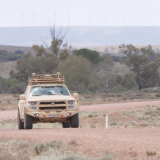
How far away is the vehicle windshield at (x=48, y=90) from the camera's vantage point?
43.8ft

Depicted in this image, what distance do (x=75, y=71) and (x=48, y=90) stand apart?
36695 millimetres

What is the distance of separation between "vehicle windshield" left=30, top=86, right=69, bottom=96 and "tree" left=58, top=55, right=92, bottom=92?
35914 mm

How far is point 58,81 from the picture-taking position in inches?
562

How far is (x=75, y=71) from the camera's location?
5019 cm

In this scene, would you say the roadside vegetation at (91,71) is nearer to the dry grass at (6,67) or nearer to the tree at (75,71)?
the tree at (75,71)

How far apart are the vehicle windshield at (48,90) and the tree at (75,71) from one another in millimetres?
35914

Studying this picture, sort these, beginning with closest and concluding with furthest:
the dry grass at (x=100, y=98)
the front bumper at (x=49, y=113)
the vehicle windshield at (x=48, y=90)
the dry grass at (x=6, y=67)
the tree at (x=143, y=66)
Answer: the front bumper at (x=49, y=113) → the vehicle windshield at (x=48, y=90) → the dry grass at (x=100, y=98) → the tree at (x=143, y=66) → the dry grass at (x=6, y=67)

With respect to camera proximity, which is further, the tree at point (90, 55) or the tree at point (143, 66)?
the tree at point (90, 55)

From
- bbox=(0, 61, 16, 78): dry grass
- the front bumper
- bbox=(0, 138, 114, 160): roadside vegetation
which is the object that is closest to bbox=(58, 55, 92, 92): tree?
bbox=(0, 61, 16, 78): dry grass

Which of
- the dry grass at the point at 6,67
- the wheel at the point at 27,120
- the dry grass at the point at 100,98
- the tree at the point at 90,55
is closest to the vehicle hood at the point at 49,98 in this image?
the wheel at the point at 27,120

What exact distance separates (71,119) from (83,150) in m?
5.19

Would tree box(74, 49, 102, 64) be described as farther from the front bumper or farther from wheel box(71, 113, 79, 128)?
the front bumper

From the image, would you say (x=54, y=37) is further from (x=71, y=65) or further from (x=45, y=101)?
(x=45, y=101)

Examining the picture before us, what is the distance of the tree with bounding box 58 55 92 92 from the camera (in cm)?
5000
